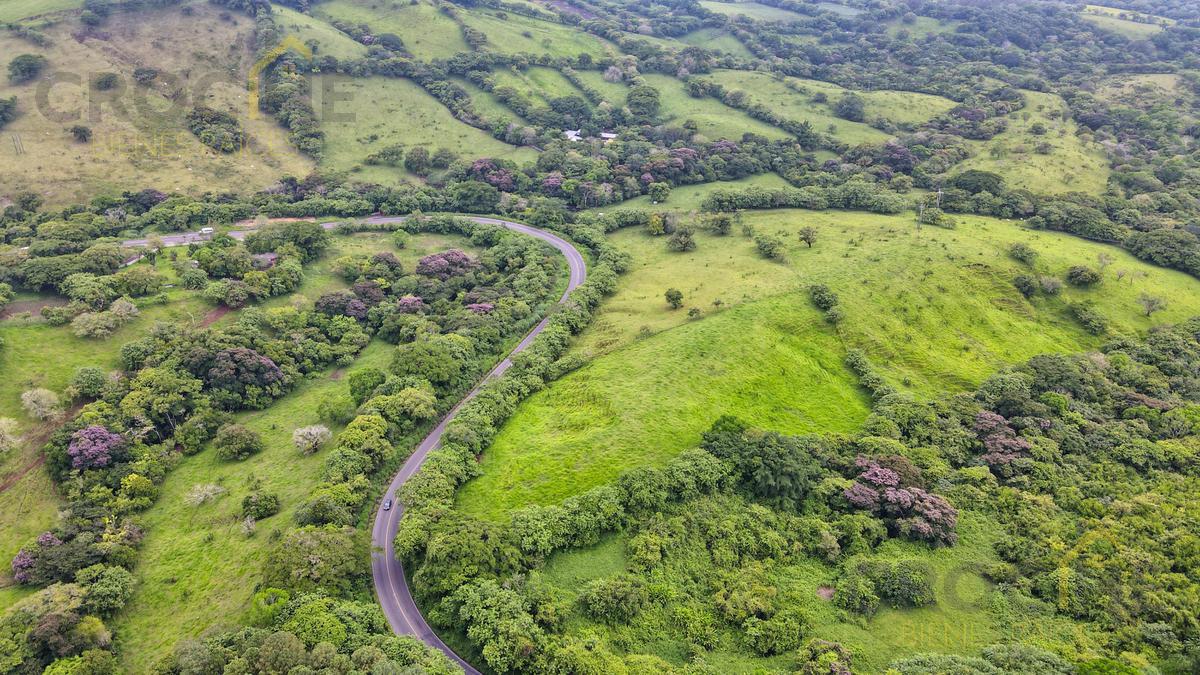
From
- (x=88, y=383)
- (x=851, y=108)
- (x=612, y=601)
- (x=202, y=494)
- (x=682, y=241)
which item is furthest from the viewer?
(x=851, y=108)

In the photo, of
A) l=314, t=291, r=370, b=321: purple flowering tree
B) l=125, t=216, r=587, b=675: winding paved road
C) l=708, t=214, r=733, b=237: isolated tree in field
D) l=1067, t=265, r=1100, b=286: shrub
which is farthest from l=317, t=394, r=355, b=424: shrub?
l=1067, t=265, r=1100, b=286: shrub

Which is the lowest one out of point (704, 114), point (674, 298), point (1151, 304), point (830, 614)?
point (830, 614)

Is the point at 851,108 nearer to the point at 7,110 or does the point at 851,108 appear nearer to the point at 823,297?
the point at 823,297

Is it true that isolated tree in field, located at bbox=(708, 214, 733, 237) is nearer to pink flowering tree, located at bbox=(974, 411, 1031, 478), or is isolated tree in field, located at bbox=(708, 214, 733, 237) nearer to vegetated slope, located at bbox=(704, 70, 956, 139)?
pink flowering tree, located at bbox=(974, 411, 1031, 478)

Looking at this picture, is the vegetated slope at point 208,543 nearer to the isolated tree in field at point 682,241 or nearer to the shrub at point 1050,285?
the isolated tree in field at point 682,241

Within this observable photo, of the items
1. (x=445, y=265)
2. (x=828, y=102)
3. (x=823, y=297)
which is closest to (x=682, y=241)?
(x=823, y=297)

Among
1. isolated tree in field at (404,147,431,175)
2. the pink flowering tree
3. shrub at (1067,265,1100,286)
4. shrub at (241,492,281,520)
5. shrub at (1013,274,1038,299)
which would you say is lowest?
shrub at (241,492,281,520)

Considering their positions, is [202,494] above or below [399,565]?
below
